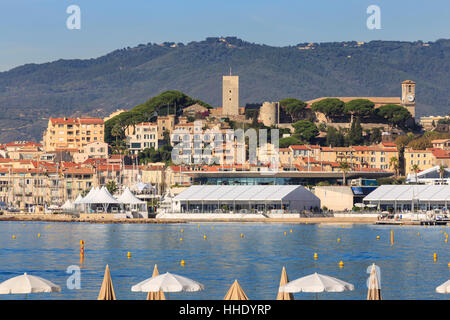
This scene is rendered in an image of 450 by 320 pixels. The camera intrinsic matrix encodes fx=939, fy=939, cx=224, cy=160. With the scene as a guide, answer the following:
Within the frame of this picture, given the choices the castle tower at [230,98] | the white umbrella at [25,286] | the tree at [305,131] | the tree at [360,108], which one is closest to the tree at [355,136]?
the tree at [305,131]

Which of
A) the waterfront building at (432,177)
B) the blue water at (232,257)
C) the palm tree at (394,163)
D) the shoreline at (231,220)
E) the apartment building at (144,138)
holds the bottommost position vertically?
the shoreline at (231,220)

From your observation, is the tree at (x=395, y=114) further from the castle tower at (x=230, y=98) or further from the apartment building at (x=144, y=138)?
the apartment building at (x=144, y=138)

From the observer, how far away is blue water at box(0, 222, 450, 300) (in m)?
41.2

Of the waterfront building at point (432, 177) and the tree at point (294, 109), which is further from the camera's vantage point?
the tree at point (294, 109)

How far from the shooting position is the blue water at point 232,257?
135ft

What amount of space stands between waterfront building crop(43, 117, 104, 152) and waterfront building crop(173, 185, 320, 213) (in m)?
65.1

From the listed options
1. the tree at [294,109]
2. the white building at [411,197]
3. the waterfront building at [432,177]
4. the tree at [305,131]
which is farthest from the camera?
the tree at [294,109]

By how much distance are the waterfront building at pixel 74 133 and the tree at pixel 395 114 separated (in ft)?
174

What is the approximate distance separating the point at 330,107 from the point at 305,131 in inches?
477

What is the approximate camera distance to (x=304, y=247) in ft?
222

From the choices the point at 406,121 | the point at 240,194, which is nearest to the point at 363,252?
the point at 240,194

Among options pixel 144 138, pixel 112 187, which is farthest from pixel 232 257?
pixel 144 138

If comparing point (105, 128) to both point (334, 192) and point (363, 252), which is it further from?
point (363, 252)

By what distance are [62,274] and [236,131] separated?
115807 millimetres
